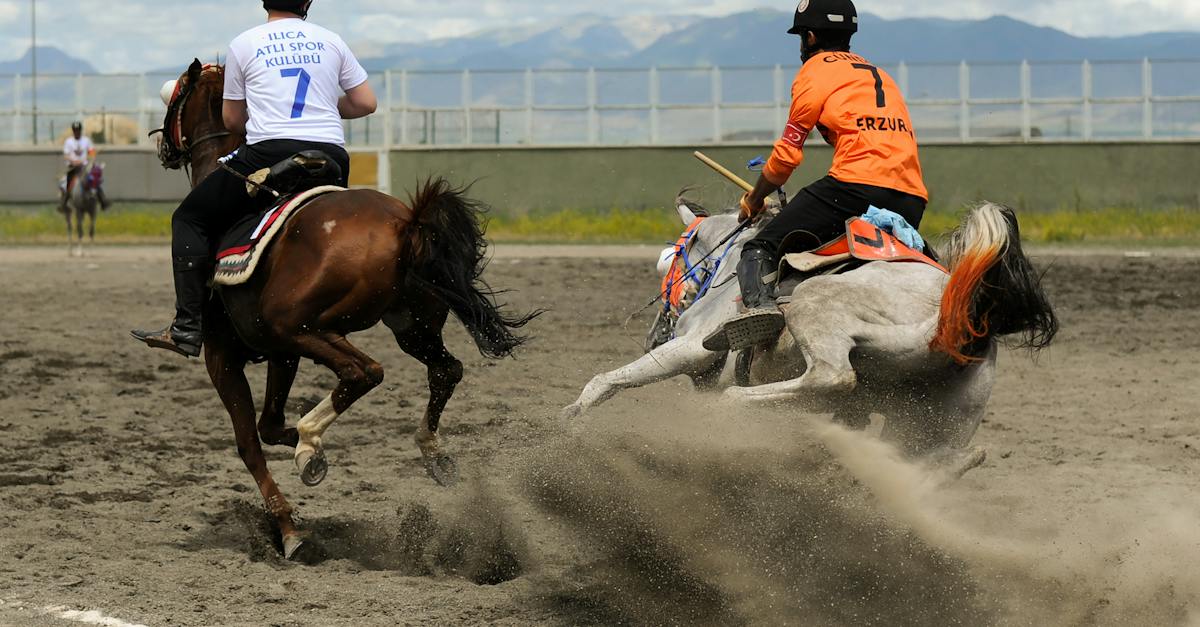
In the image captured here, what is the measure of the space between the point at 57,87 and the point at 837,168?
93.8 ft

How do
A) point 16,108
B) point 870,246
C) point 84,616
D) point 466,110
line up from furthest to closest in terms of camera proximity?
point 16,108 → point 466,110 → point 870,246 → point 84,616

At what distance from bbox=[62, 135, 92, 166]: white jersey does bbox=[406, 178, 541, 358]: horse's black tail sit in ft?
63.6

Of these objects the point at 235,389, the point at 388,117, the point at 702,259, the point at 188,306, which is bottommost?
the point at 235,389

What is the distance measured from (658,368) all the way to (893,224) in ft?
3.68

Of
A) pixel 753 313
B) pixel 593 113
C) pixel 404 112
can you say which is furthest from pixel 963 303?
pixel 404 112

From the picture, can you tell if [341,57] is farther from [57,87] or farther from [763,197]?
[57,87]

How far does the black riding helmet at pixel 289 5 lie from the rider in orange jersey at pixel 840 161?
237 centimetres

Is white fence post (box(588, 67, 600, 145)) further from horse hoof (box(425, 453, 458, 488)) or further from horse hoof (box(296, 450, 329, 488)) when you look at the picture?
horse hoof (box(296, 450, 329, 488))

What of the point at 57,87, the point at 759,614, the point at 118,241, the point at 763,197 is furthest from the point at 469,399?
the point at 57,87

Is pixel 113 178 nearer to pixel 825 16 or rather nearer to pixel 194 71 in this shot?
pixel 194 71

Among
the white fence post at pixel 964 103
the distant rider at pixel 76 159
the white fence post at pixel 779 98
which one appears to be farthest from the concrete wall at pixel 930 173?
the distant rider at pixel 76 159

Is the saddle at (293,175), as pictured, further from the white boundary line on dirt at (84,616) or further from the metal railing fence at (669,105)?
the metal railing fence at (669,105)

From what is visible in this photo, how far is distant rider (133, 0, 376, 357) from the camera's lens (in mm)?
6926

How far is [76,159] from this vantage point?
963 inches
